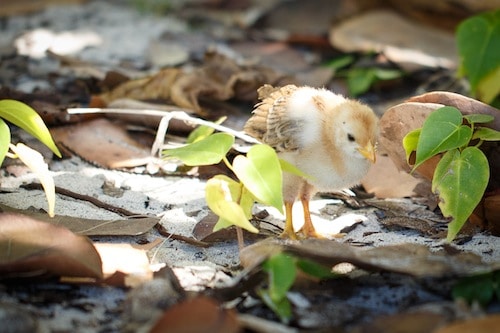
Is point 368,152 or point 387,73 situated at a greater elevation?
point 368,152

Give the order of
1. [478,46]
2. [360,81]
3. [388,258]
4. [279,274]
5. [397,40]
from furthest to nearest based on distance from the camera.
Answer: [397,40], [360,81], [478,46], [388,258], [279,274]

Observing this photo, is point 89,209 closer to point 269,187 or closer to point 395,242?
point 269,187

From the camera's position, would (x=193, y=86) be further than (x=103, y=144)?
Yes

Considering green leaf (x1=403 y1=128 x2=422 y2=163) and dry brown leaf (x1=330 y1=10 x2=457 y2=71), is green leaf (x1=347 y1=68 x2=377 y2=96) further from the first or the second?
green leaf (x1=403 y1=128 x2=422 y2=163)

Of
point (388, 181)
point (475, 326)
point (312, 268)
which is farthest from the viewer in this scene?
point (388, 181)

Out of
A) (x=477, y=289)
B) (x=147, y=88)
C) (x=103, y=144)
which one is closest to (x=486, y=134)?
(x=477, y=289)

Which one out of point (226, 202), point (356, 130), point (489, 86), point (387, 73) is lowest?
point (387, 73)

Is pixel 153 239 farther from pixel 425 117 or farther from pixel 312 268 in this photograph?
pixel 425 117
